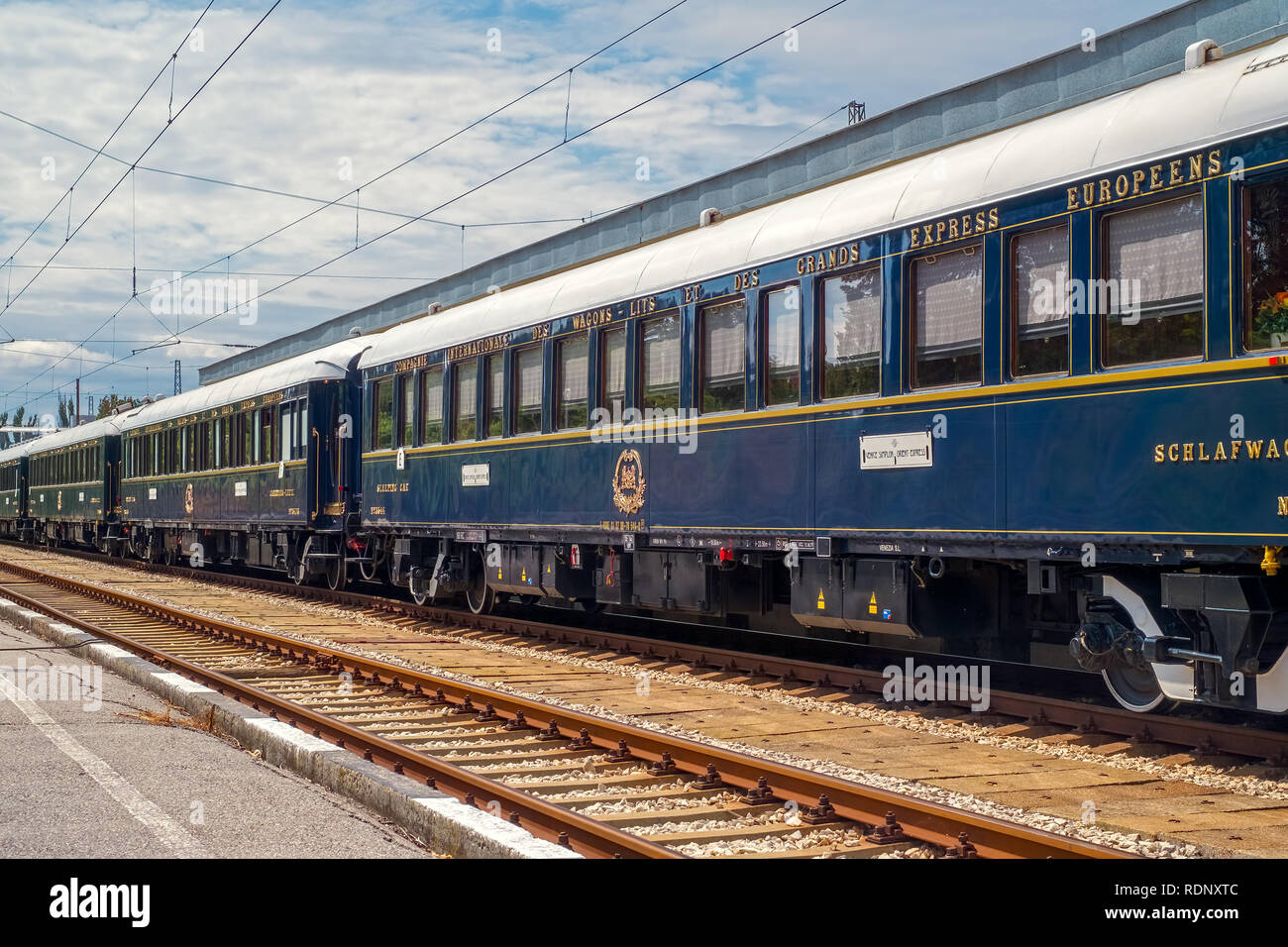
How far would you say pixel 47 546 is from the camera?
→ 48812 millimetres

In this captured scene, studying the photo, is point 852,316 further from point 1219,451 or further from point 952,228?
point 1219,451

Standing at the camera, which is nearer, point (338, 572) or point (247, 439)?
point (338, 572)

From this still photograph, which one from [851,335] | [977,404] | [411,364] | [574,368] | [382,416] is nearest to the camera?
[977,404]

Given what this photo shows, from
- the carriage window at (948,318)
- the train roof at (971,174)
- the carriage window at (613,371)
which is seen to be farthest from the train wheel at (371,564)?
the carriage window at (948,318)

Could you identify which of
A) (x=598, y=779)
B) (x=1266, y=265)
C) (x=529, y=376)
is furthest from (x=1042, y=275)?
(x=529, y=376)

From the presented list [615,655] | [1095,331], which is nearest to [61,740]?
[615,655]

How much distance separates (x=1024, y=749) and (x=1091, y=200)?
322 centimetres

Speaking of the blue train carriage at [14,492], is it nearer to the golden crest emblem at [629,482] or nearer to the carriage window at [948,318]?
the golden crest emblem at [629,482]

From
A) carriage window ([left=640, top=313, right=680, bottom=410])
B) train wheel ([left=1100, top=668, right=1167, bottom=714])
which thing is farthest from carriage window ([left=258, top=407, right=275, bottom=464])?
train wheel ([left=1100, top=668, right=1167, bottom=714])

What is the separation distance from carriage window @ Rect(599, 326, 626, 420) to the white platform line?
222 inches

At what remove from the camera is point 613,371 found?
1272 centimetres

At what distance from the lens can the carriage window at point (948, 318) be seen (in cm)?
861

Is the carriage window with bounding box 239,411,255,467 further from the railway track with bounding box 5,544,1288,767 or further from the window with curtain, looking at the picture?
the window with curtain

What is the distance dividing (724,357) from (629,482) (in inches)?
72.8
